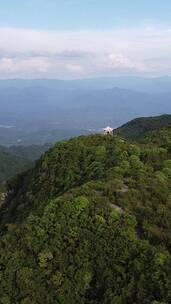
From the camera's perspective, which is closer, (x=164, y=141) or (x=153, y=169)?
(x=153, y=169)

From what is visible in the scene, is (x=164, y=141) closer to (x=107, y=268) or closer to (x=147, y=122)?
(x=107, y=268)

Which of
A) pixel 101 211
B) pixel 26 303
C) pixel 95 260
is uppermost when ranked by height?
pixel 101 211

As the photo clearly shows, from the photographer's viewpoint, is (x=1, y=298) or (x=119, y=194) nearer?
(x=1, y=298)

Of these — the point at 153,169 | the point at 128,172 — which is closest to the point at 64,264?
the point at 128,172

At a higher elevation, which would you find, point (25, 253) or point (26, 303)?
point (25, 253)

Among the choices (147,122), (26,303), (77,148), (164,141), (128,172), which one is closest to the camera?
(26,303)

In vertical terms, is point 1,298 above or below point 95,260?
below

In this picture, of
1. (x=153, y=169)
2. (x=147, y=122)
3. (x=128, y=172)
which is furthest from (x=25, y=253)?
(x=147, y=122)

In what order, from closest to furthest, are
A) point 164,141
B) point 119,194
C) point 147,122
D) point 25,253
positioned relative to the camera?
point 25,253
point 119,194
point 164,141
point 147,122

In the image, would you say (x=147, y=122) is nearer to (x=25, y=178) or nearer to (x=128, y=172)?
(x=25, y=178)
